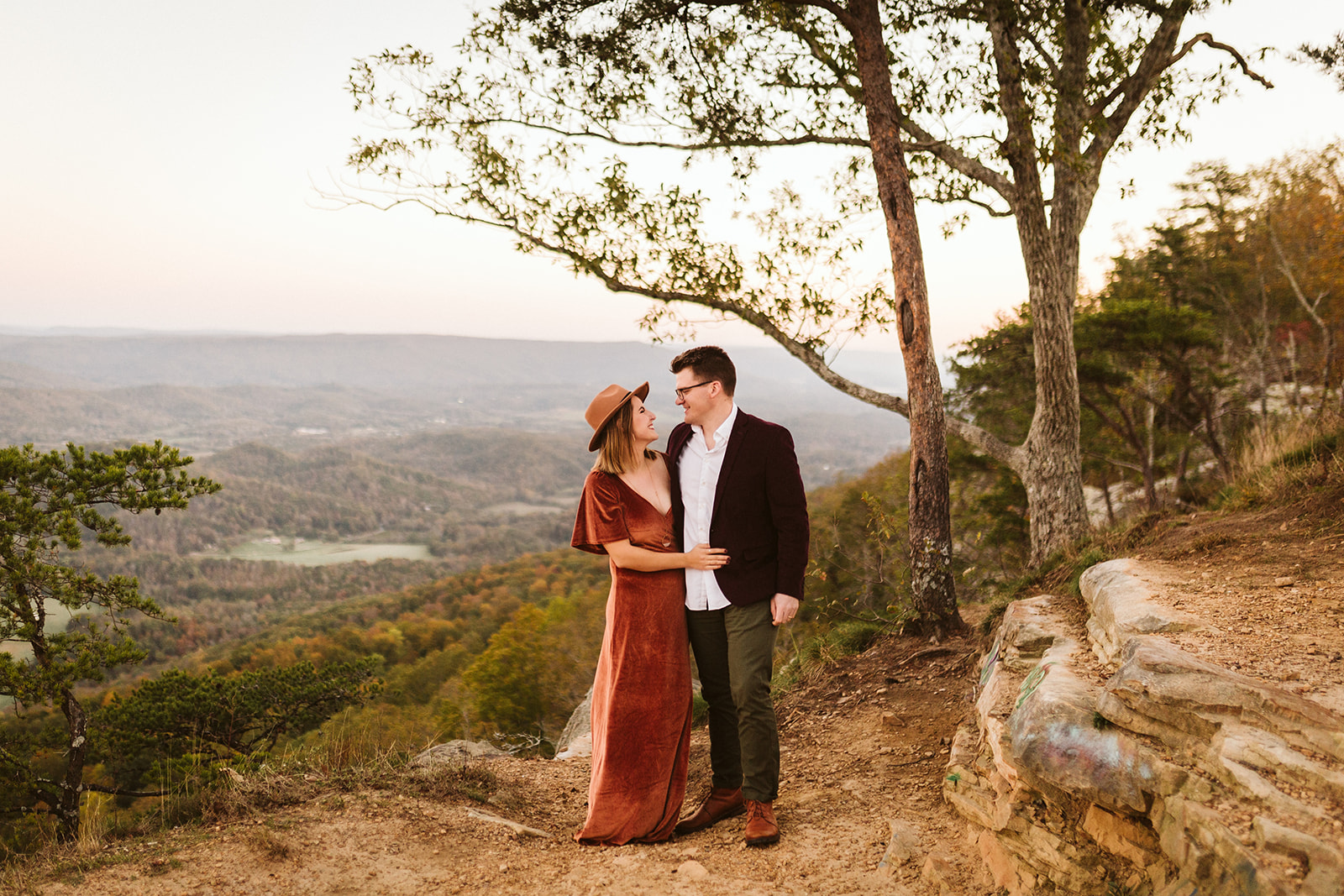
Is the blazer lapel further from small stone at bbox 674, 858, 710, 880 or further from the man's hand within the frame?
small stone at bbox 674, 858, 710, 880

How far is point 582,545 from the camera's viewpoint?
145 inches

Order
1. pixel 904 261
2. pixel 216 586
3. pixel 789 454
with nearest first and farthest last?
1. pixel 789 454
2. pixel 904 261
3. pixel 216 586

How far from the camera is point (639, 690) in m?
3.65

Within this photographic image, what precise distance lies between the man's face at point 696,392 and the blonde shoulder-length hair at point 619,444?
0.90 feet

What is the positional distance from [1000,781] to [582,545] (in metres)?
2.12

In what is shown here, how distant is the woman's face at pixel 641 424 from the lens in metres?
3.59

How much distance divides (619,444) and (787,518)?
858 millimetres

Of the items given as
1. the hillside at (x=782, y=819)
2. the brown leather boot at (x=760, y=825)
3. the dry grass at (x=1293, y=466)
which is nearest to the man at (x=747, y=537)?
the brown leather boot at (x=760, y=825)

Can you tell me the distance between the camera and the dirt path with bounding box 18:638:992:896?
309 cm

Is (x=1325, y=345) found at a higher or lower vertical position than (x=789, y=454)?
higher

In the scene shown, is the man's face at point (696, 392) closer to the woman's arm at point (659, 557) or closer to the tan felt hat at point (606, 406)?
the tan felt hat at point (606, 406)

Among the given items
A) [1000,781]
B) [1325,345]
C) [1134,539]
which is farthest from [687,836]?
[1325,345]

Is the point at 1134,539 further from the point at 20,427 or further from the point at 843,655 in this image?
the point at 20,427

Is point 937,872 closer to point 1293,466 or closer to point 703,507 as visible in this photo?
point 703,507
